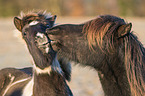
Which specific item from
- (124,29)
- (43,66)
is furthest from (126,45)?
(43,66)

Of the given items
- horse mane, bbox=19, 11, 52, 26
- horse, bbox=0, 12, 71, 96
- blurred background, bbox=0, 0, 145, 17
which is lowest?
blurred background, bbox=0, 0, 145, 17

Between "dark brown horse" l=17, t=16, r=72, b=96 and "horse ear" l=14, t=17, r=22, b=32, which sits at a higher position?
"horse ear" l=14, t=17, r=22, b=32

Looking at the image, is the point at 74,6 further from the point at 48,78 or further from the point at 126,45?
the point at 126,45

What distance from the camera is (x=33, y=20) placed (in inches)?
149

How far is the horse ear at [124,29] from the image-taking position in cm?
278

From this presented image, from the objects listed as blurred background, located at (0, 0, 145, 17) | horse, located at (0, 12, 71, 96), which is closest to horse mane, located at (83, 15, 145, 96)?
horse, located at (0, 12, 71, 96)

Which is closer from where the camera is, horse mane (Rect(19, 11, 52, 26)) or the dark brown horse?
the dark brown horse

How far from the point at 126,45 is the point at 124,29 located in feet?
0.59

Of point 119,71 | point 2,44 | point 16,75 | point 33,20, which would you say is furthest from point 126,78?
point 2,44

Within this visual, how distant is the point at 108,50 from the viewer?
299 cm

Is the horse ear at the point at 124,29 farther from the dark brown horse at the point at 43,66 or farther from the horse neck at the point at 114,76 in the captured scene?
the dark brown horse at the point at 43,66

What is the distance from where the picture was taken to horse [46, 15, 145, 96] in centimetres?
291

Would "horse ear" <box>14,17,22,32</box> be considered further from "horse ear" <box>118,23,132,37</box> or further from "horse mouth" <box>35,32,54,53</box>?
"horse ear" <box>118,23,132,37</box>

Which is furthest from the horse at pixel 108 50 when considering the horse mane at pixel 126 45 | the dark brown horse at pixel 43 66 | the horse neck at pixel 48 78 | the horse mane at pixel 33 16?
the horse mane at pixel 33 16
